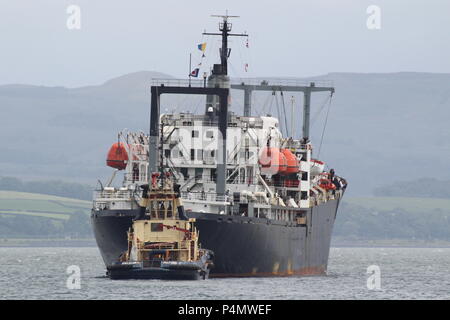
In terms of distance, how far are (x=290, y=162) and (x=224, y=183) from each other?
1119 cm

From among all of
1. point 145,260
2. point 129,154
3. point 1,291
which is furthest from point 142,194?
point 129,154

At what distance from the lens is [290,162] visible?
374 feet

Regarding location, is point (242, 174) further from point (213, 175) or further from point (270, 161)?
point (213, 175)

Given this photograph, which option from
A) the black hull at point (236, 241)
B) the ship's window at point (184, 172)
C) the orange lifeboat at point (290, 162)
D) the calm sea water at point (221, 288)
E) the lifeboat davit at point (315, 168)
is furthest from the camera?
the lifeboat davit at point (315, 168)

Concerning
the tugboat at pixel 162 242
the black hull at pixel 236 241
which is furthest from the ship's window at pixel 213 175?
the tugboat at pixel 162 242

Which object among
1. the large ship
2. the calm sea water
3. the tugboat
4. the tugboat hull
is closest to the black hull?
the large ship

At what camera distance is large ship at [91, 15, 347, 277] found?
102 metres

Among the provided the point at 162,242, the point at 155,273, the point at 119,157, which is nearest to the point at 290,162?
the point at 119,157

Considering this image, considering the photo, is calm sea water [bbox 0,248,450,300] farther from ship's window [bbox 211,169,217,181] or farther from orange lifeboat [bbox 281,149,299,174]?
ship's window [bbox 211,169,217,181]

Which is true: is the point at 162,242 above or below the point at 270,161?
below

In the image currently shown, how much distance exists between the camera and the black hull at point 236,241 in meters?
100

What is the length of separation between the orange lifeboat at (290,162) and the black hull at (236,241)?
4.42m

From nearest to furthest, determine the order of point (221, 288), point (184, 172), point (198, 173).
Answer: point (221, 288), point (198, 173), point (184, 172)

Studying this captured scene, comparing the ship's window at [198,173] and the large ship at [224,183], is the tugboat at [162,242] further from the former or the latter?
the ship's window at [198,173]
